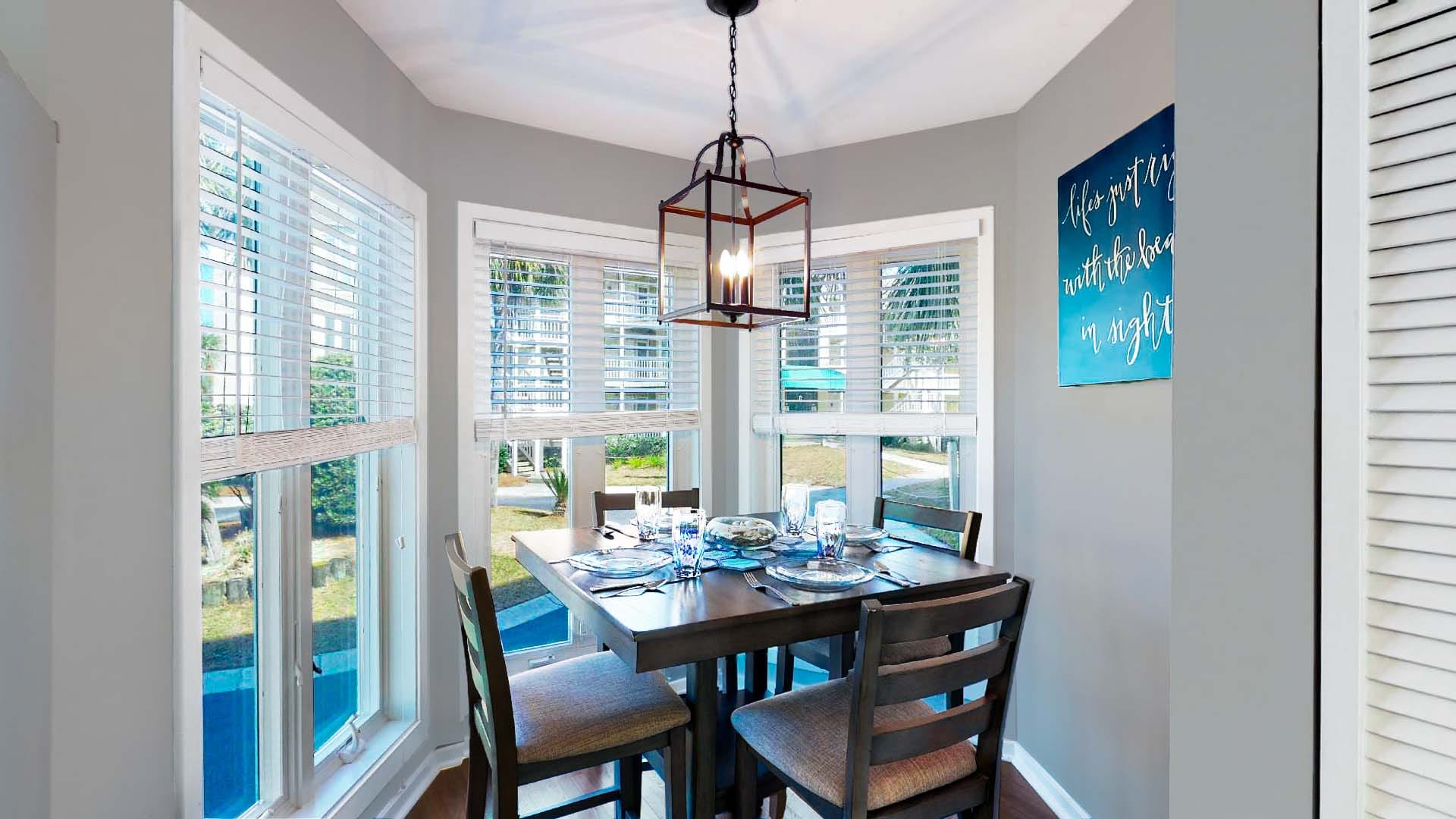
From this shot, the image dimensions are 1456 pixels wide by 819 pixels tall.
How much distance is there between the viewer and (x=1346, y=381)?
602mm

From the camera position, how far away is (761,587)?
1743mm

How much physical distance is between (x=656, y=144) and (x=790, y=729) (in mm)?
2511

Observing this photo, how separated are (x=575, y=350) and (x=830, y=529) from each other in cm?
155

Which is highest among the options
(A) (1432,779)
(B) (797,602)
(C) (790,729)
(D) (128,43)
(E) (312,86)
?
(E) (312,86)

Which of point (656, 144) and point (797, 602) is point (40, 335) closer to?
point (797, 602)

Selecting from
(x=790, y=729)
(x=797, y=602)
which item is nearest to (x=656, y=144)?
(x=797, y=602)

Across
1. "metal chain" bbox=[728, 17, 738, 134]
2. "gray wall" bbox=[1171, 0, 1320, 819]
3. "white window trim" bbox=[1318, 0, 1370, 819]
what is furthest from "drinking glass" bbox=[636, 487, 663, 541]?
"white window trim" bbox=[1318, 0, 1370, 819]

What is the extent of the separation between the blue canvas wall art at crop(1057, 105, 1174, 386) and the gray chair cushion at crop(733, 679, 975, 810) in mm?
1153

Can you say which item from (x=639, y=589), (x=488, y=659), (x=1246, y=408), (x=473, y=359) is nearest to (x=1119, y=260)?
(x=1246, y=408)

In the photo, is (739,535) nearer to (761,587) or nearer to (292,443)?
(761,587)

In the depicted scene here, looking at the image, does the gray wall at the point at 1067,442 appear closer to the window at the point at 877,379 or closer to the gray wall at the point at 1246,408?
the window at the point at 877,379

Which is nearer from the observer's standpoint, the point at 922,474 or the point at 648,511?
the point at 648,511

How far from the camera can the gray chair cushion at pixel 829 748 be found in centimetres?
149

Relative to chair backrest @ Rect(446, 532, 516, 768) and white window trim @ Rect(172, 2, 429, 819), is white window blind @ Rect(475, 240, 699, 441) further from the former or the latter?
chair backrest @ Rect(446, 532, 516, 768)
